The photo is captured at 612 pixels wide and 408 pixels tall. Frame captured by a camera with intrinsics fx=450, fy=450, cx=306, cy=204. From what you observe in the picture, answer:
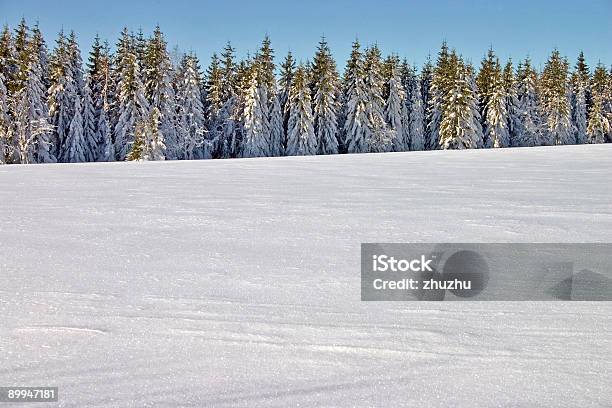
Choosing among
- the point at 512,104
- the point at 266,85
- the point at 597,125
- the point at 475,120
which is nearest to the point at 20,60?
the point at 266,85

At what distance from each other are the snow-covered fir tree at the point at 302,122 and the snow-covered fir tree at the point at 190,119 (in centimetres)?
770

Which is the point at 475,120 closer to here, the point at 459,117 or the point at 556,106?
the point at 459,117

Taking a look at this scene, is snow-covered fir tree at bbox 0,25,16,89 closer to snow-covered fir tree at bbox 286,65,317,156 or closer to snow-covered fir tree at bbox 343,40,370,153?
snow-covered fir tree at bbox 286,65,317,156

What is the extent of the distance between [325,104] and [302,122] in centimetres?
339

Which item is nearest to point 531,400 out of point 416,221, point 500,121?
point 416,221

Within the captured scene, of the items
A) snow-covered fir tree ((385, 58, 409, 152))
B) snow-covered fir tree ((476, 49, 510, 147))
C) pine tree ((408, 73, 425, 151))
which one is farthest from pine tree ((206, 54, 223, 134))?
snow-covered fir tree ((476, 49, 510, 147))

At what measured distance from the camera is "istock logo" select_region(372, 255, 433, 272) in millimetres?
2926

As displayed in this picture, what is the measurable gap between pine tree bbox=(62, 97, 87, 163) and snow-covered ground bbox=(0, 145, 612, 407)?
3456 centimetres

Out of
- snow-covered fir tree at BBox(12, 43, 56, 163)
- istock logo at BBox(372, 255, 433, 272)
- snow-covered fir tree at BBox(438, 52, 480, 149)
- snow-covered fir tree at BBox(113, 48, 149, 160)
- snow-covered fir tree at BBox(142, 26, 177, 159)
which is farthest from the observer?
snow-covered fir tree at BBox(438, 52, 480, 149)

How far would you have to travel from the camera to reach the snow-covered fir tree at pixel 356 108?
4216cm

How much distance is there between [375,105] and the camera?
1710 inches

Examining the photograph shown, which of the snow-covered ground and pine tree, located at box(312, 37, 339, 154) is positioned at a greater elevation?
pine tree, located at box(312, 37, 339, 154)

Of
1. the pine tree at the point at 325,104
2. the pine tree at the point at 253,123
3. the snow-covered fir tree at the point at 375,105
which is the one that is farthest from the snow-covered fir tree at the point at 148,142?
the snow-covered fir tree at the point at 375,105

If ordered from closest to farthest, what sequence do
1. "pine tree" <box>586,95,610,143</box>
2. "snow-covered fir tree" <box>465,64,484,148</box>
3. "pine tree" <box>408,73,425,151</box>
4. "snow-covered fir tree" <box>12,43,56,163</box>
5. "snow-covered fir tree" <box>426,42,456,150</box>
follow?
"snow-covered fir tree" <box>12,43,56,163</box>, "snow-covered fir tree" <box>465,64,484,148</box>, "snow-covered fir tree" <box>426,42,456,150</box>, "pine tree" <box>408,73,425,151</box>, "pine tree" <box>586,95,610,143</box>
